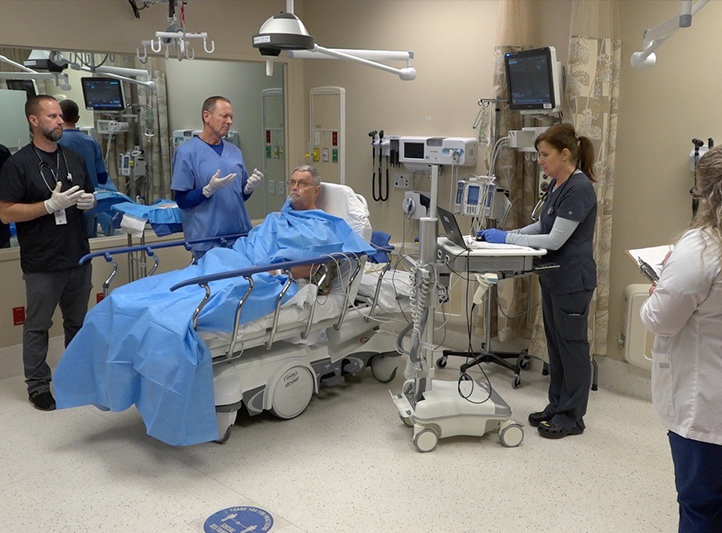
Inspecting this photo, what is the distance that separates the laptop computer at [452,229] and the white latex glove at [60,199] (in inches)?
72.6

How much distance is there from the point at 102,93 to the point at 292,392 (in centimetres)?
258

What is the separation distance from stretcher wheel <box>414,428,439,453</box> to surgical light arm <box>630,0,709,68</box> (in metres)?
1.83

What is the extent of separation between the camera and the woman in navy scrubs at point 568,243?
10.5ft

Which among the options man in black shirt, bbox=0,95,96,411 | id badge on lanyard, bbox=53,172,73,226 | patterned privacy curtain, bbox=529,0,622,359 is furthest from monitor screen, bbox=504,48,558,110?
id badge on lanyard, bbox=53,172,73,226

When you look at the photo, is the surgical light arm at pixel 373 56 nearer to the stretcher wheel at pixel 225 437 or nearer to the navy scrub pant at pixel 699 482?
the stretcher wheel at pixel 225 437

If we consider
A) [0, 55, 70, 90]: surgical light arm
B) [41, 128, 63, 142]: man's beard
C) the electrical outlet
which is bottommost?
the electrical outlet

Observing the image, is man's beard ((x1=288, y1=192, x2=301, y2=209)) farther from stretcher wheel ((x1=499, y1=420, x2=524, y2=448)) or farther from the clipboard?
the clipboard

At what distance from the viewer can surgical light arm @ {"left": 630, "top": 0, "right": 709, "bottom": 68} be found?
212 cm

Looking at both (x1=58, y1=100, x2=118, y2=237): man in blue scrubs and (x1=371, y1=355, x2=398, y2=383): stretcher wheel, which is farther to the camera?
(x1=58, y1=100, x2=118, y2=237): man in blue scrubs

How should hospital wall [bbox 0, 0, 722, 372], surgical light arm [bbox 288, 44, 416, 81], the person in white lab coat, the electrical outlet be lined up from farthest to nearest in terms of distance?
the electrical outlet
hospital wall [bbox 0, 0, 722, 372]
surgical light arm [bbox 288, 44, 416, 81]
the person in white lab coat

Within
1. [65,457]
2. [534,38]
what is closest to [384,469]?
[65,457]

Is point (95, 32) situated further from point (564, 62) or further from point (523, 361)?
point (523, 361)

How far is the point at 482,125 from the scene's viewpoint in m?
4.35

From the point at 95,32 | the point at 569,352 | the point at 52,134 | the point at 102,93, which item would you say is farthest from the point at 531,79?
the point at 102,93
